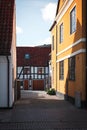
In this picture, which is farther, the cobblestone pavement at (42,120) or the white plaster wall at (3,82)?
the white plaster wall at (3,82)

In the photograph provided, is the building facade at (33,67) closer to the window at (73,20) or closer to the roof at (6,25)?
the window at (73,20)

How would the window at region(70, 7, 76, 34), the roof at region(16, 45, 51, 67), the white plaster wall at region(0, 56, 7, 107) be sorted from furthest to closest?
the roof at region(16, 45, 51, 67) → the window at region(70, 7, 76, 34) → the white plaster wall at region(0, 56, 7, 107)

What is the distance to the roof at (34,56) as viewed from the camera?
196 ft

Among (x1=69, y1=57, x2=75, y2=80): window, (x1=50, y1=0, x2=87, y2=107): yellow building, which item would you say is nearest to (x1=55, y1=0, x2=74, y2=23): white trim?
(x1=50, y1=0, x2=87, y2=107): yellow building

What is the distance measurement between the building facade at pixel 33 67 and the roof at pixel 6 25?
31075 mm

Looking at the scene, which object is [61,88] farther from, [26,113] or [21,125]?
[21,125]

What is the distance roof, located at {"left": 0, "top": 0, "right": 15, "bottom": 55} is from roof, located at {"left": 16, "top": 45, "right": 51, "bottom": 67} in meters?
35.0

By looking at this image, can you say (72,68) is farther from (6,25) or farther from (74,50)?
(6,25)

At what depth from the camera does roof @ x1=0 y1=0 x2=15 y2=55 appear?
782 inches

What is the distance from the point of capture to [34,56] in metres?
61.7

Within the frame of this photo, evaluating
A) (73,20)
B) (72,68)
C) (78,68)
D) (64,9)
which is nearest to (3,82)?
(78,68)

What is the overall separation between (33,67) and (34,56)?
10.1ft

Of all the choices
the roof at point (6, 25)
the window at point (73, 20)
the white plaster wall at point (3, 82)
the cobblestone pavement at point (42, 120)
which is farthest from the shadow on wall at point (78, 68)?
the white plaster wall at point (3, 82)

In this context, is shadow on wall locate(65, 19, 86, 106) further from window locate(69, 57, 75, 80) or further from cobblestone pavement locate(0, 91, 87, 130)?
cobblestone pavement locate(0, 91, 87, 130)
